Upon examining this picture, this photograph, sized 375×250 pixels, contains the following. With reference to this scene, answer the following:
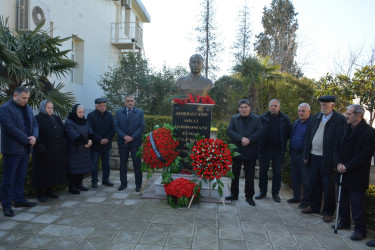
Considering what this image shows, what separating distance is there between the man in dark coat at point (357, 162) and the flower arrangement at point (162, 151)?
8.00ft

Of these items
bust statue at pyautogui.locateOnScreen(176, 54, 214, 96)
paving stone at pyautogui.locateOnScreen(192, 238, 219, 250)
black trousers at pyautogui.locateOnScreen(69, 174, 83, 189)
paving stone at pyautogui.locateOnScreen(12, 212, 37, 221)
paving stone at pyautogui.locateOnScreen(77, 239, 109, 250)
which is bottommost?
paving stone at pyautogui.locateOnScreen(12, 212, 37, 221)

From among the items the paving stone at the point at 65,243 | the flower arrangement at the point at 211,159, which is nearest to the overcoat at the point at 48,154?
the paving stone at the point at 65,243

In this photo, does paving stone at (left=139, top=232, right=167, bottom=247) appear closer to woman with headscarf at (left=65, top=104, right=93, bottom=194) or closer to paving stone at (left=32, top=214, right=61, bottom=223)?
paving stone at (left=32, top=214, right=61, bottom=223)

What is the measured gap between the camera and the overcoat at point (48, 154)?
169 inches

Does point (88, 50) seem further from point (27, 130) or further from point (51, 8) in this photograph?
point (27, 130)

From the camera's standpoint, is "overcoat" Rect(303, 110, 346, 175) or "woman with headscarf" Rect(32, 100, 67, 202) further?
"woman with headscarf" Rect(32, 100, 67, 202)

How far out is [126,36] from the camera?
44.5ft

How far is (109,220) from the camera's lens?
3629mm

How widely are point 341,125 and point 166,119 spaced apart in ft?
15.4

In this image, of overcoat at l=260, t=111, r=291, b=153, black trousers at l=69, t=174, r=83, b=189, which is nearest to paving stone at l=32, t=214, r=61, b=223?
black trousers at l=69, t=174, r=83, b=189

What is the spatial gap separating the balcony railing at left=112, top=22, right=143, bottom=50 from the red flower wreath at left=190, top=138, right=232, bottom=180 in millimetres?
9995

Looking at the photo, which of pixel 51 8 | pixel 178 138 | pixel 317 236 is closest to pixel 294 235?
pixel 317 236

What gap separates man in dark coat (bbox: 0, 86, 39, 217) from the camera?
374 cm

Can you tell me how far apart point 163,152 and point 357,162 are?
8.96 ft
